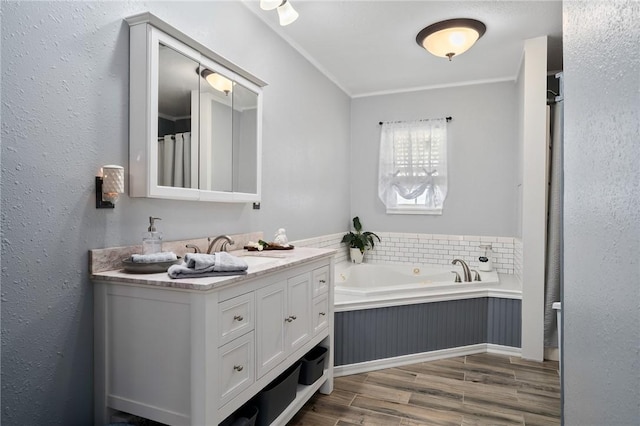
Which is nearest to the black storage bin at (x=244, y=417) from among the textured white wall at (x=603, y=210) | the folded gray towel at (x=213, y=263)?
the folded gray towel at (x=213, y=263)

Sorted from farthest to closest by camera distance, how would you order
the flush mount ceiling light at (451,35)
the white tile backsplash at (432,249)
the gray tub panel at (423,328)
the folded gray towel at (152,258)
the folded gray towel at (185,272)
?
the white tile backsplash at (432,249) < the gray tub panel at (423,328) < the flush mount ceiling light at (451,35) < the folded gray towel at (152,258) < the folded gray towel at (185,272)

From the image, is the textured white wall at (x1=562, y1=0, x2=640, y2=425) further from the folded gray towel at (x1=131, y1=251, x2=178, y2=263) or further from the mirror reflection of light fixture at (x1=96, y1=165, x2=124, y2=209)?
the mirror reflection of light fixture at (x1=96, y1=165, x2=124, y2=209)

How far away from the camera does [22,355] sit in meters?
1.43

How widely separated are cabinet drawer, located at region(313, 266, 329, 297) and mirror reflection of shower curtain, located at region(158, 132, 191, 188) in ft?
3.09

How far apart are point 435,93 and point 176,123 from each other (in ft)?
11.3

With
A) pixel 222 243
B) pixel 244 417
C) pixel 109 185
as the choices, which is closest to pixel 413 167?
pixel 222 243

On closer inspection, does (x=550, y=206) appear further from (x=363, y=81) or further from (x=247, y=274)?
(x=247, y=274)

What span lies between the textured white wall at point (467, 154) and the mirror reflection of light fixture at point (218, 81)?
2722 mm

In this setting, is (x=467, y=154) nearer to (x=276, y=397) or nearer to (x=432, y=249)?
(x=432, y=249)

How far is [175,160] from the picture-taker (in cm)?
202

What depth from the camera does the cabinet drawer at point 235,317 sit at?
5.17 ft

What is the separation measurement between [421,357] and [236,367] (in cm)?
207

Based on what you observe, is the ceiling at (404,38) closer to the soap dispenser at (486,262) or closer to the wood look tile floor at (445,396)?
the soap dispenser at (486,262)

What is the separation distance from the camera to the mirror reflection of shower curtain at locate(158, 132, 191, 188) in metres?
1.93
